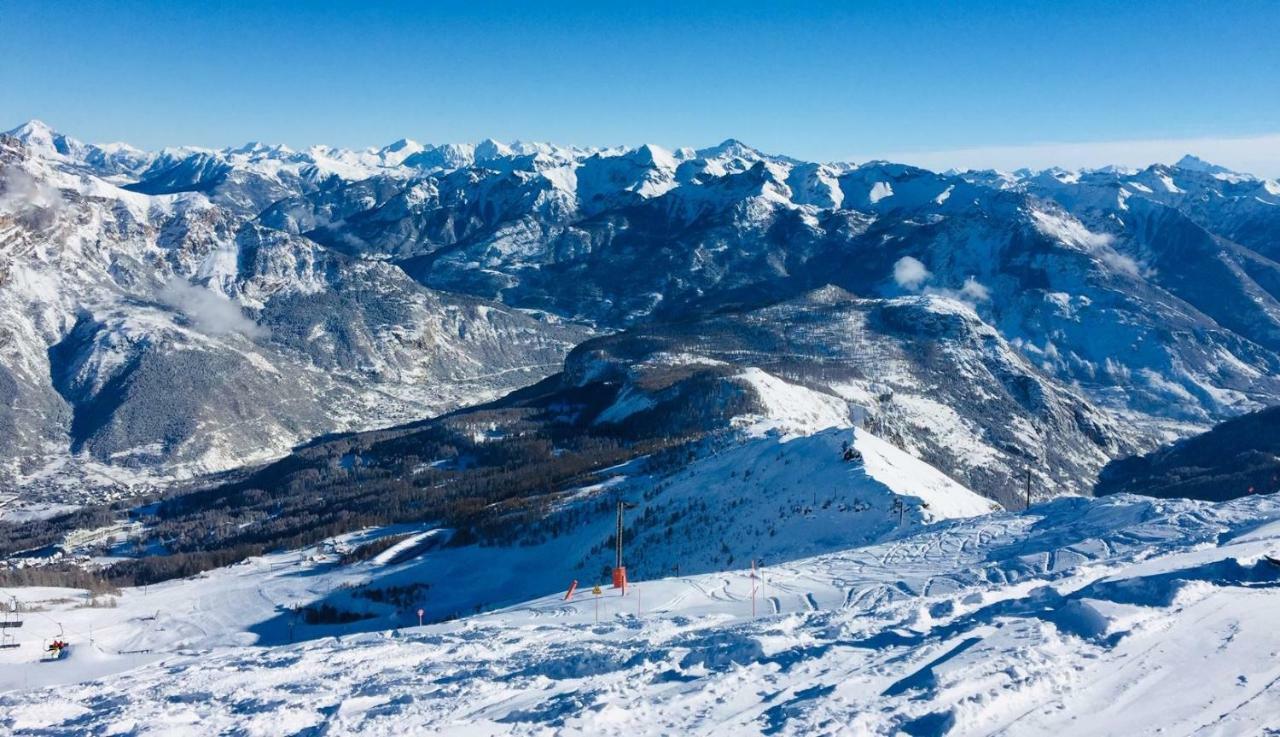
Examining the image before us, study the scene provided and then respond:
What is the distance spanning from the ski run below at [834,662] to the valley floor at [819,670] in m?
0.09

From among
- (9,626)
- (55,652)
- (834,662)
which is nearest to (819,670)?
(834,662)

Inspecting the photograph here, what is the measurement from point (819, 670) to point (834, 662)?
790 mm

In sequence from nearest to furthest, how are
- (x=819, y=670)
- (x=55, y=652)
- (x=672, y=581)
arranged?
(x=819, y=670), (x=672, y=581), (x=55, y=652)

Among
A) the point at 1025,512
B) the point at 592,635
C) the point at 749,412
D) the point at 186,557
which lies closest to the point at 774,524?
the point at 1025,512

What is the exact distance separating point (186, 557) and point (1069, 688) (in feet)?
390

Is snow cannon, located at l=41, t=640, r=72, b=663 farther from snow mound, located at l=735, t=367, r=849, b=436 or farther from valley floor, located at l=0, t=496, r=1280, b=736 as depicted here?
snow mound, located at l=735, t=367, r=849, b=436

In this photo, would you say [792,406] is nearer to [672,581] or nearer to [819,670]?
[672,581]

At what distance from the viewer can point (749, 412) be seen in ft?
464

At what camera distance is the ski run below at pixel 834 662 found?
21500 mm

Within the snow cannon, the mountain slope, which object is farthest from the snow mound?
the snow cannon

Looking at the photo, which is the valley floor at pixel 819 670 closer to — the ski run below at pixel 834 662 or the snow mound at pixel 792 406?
the ski run below at pixel 834 662

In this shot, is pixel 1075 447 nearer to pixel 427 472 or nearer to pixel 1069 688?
pixel 427 472

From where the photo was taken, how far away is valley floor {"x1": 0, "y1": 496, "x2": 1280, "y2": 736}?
2134cm

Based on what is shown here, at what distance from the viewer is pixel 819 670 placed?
25172 mm
